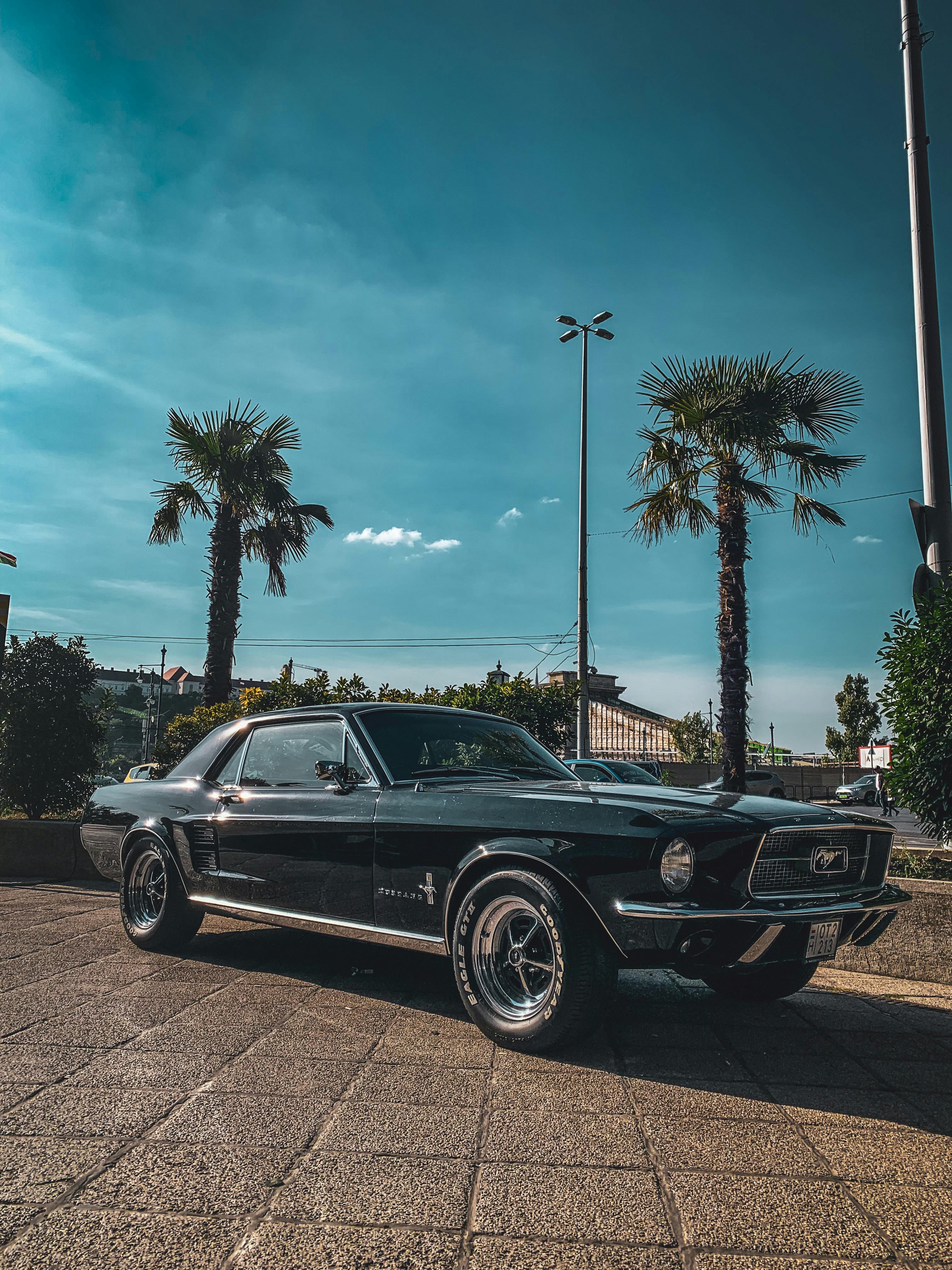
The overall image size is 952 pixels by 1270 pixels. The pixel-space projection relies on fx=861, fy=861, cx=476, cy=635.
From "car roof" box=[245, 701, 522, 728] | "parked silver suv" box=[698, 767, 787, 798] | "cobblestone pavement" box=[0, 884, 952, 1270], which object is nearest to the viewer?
"cobblestone pavement" box=[0, 884, 952, 1270]

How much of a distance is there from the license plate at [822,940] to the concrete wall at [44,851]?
6926 millimetres

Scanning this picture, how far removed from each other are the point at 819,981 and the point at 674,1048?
6.15 feet

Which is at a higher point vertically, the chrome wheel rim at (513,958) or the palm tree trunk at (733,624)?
the palm tree trunk at (733,624)

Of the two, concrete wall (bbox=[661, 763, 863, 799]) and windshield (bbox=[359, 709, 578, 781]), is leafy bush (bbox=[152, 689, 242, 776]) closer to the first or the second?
windshield (bbox=[359, 709, 578, 781])

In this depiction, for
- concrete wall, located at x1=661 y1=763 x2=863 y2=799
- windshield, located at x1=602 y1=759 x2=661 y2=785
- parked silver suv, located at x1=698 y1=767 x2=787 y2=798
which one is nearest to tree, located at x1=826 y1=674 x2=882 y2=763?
concrete wall, located at x1=661 y1=763 x2=863 y2=799

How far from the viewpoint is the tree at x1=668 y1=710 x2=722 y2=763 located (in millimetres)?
49875

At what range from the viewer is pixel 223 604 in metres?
14.9

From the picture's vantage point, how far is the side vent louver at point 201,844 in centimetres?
478

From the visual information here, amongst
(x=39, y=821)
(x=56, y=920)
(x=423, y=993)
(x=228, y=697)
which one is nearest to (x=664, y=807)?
(x=423, y=993)

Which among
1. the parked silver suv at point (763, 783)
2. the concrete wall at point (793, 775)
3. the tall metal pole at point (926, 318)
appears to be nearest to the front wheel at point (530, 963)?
the tall metal pole at point (926, 318)

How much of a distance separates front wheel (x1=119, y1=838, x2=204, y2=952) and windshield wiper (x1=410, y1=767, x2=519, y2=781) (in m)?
1.79

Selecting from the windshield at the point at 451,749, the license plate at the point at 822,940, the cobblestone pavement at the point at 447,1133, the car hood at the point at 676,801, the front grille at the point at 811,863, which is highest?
the windshield at the point at 451,749

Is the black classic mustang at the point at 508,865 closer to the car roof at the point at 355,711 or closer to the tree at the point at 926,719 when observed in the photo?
the car roof at the point at 355,711

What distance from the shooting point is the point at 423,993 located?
4.26 meters
